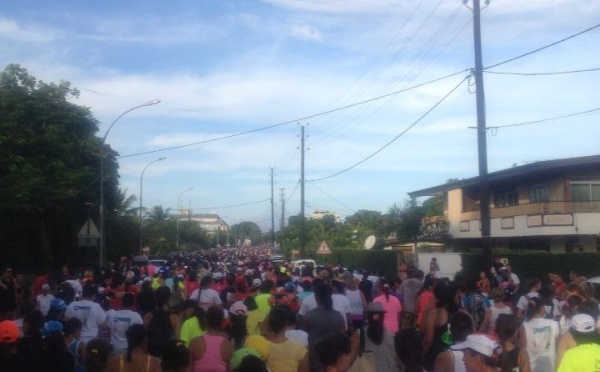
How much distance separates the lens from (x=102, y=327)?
1023 cm

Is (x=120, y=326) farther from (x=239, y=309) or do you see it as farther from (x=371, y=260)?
(x=371, y=260)

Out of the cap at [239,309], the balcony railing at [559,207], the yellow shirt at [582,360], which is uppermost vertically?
the balcony railing at [559,207]

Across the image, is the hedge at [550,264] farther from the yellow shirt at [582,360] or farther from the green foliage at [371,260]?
the yellow shirt at [582,360]

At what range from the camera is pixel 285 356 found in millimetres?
7348

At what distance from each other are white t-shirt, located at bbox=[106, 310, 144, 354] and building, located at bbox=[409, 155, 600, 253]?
28.8 meters

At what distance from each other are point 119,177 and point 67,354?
39313mm

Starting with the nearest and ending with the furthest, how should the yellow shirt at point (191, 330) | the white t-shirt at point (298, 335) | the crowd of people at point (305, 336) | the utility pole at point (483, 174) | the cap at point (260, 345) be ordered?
the crowd of people at point (305, 336), the cap at point (260, 345), the white t-shirt at point (298, 335), the yellow shirt at point (191, 330), the utility pole at point (483, 174)

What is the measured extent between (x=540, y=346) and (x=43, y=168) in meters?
28.4

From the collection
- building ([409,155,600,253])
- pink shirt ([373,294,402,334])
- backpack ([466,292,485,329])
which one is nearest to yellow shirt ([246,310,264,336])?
pink shirt ([373,294,402,334])

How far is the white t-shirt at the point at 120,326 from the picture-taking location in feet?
31.4

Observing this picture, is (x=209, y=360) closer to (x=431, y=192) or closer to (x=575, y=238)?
(x=575, y=238)

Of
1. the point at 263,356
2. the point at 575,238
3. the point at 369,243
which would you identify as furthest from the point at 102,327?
the point at 575,238

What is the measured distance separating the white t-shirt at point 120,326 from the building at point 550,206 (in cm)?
2881

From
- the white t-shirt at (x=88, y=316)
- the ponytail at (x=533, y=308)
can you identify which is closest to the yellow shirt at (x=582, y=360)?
the ponytail at (x=533, y=308)
